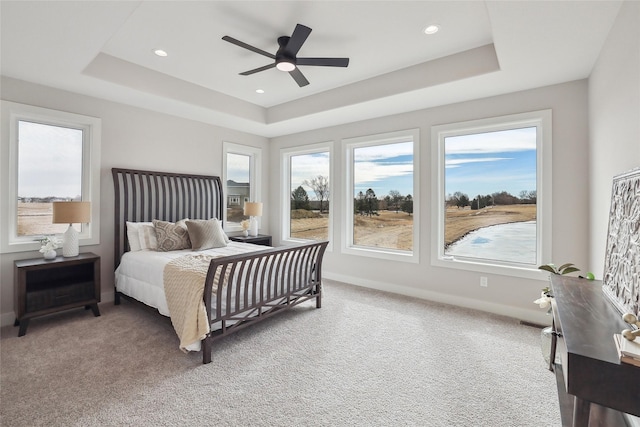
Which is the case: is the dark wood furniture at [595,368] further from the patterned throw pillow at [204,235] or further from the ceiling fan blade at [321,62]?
the patterned throw pillow at [204,235]

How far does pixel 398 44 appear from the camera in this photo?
2975 millimetres

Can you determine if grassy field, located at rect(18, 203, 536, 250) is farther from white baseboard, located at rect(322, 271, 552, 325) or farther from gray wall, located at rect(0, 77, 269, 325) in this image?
white baseboard, located at rect(322, 271, 552, 325)

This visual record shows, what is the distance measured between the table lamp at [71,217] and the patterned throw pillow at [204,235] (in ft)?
3.60

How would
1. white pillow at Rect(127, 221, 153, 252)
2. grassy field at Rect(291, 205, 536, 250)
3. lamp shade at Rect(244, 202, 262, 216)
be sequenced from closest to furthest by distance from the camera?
grassy field at Rect(291, 205, 536, 250) → white pillow at Rect(127, 221, 153, 252) → lamp shade at Rect(244, 202, 262, 216)

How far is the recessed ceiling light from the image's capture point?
2649 mm

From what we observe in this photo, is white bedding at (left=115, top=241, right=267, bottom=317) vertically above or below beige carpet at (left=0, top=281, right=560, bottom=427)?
above

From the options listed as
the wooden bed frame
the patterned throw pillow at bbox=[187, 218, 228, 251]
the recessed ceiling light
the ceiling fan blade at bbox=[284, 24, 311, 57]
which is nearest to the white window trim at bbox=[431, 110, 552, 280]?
the recessed ceiling light

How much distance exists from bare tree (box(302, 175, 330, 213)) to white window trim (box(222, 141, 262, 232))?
1051mm

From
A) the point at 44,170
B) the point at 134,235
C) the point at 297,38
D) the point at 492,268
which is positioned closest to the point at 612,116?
the point at 492,268

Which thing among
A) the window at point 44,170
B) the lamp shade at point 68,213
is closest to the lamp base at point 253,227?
the window at point 44,170

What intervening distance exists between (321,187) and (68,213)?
3.53 m

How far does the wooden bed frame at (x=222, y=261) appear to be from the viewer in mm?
2630

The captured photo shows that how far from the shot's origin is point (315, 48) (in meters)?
3.07

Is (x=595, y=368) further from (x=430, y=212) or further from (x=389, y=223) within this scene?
(x=389, y=223)
